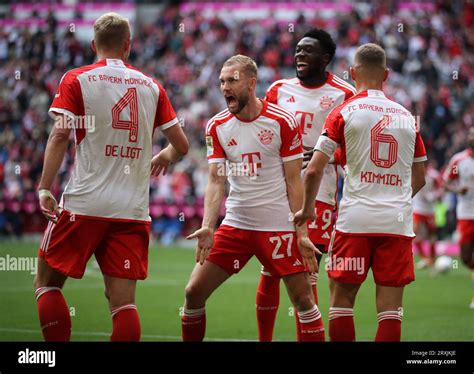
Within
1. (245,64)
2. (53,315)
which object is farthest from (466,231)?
(53,315)

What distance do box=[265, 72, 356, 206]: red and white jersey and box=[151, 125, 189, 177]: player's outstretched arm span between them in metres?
1.79

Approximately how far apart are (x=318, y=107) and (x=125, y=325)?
313 cm

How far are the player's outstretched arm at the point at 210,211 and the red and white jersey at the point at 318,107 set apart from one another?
4.46 ft

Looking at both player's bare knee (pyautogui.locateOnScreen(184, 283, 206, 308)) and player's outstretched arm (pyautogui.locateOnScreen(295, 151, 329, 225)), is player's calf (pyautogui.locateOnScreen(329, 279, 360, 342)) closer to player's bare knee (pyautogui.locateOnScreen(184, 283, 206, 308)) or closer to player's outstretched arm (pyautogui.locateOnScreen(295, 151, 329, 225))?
player's outstretched arm (pyautogui.locateOnScreen(295, 151, 329, 225))

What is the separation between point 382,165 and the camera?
23.1 feet

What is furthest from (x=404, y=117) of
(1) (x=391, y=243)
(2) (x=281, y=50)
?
(2) (x=281, y=50)

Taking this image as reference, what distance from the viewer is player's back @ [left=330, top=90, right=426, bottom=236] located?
701cm

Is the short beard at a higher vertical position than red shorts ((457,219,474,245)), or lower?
higher

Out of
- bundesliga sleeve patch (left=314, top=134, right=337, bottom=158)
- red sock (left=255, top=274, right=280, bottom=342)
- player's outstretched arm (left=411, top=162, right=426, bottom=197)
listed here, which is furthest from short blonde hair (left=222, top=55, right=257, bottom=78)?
red sock (left=255, top=274, right=280, bottom=342)

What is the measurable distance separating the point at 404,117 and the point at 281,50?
24714 mm

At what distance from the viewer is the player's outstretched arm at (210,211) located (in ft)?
23.5

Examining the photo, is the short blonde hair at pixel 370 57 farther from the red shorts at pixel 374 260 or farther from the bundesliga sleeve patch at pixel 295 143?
the red shorts at pixel 374 260

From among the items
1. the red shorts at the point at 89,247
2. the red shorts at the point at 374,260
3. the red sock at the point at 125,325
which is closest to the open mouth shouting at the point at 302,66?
the red shorts at the point at 374,260
